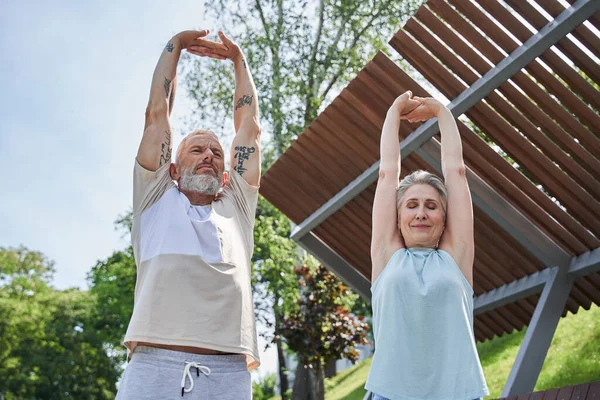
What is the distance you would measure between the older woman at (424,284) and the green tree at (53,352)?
1224 inches

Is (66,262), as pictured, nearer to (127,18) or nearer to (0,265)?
(0,265)

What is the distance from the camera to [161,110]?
367 centimetres

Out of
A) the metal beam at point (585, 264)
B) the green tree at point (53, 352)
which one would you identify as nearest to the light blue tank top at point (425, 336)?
the metal beam at point (585, 264)

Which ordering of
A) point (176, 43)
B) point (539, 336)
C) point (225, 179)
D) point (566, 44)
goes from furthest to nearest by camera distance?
point (539, 336) → point (566, 44) → point (176, 43) → point (225, 179)

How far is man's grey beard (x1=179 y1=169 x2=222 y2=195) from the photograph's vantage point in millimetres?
3516

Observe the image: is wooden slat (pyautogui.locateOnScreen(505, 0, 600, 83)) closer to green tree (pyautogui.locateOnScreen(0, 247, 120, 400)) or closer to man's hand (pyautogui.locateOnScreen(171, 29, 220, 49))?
man's hand (pyautogui.locateOnScreen(171, 29, 220, 49))

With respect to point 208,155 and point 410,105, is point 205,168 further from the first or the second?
point 410,105

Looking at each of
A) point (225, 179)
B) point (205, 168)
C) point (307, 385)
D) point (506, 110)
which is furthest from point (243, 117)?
point (307, 385)

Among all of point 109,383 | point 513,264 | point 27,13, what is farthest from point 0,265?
point 513,264

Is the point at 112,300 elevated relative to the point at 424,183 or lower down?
elevated

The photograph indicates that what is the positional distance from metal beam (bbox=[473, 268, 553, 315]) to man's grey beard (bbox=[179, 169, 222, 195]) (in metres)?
3.11

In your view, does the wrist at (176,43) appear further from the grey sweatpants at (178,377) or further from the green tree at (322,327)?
the green tree at (322,327)

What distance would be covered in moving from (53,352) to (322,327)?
2561cm

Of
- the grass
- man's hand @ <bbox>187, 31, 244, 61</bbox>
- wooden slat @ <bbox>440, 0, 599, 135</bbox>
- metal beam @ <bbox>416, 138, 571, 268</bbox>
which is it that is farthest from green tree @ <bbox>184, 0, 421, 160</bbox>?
man's hand @ <bbox>187, 31, 244, 61</bbox>
